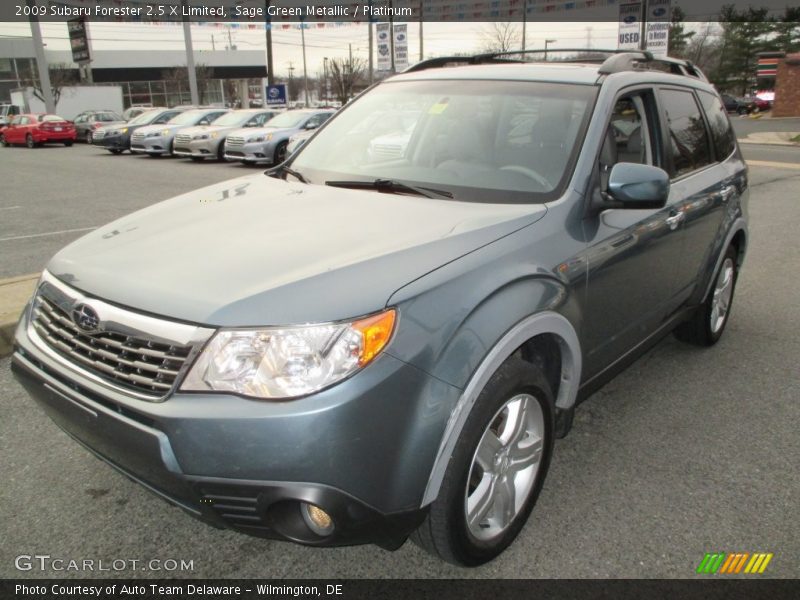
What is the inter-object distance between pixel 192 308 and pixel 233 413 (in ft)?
1.10

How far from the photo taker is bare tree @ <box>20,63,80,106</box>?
48.5m

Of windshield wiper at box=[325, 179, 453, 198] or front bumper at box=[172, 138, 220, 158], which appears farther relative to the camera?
front bumper at box=[172, 138, 220, 158]

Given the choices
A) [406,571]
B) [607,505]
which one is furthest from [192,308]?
[607,505]

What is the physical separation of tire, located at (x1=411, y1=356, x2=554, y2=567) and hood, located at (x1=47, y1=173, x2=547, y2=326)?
51 centimetres

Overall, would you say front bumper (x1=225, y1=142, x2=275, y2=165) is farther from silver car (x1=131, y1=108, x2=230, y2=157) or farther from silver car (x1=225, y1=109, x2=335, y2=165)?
silver car (x1=131, y1=108, x2=230, y2=157)

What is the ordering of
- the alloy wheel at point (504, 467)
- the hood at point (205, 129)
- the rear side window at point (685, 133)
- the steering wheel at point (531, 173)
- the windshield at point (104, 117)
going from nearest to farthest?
the alloy wheel at point (504, 467) → the steering wheel at point (531, 173) → the rear side window at point (685, 133) → the hood at point (205, 129) → the windshield at point (104, 117)

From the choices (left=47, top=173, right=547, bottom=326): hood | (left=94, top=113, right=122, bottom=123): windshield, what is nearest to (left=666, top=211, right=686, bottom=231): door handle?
(left=47, top=173, right=547, bottom=326): hood

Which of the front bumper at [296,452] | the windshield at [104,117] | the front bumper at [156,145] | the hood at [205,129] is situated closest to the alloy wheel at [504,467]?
the front bumper at [296,452]

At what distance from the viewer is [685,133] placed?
378 centimetres

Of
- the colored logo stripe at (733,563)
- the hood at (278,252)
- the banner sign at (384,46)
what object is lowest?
the colored logo stripe at (733,563)

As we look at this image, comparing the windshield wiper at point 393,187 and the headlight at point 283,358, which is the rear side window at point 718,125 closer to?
the windshield wiper at point 393,187

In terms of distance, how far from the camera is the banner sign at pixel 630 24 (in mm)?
24047

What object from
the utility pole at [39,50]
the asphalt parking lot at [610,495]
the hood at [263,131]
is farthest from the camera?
the utility pole at [39,50]

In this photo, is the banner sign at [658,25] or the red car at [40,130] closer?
the banner sign at [658,25]
